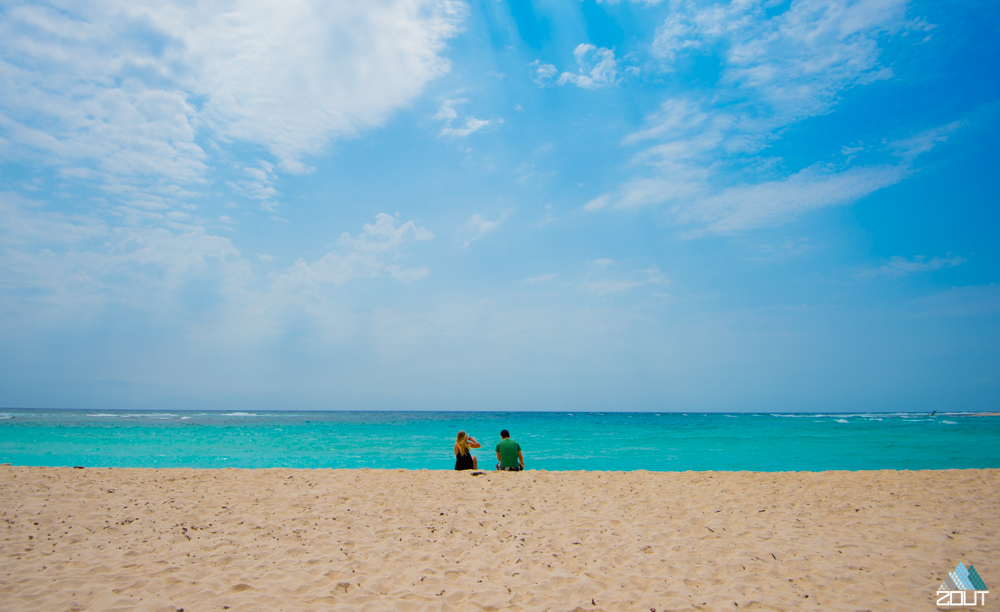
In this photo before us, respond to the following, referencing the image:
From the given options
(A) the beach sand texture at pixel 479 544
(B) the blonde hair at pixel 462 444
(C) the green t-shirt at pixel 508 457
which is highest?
(B) the blonde hair at pixel 462 444

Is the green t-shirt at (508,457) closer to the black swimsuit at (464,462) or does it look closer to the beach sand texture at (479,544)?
the black swimsuit at (464,462)

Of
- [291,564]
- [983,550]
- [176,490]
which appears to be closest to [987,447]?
[983,550]

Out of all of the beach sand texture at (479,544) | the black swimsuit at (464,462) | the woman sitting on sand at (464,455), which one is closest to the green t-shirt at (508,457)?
the woman sitting on sand at (464,455)

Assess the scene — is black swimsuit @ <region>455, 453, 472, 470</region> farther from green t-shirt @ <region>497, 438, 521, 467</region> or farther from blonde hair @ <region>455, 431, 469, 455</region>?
green t-shirt @ <region>497, 438, 521, 467</region>

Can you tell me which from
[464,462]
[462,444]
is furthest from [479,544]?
[462,444]

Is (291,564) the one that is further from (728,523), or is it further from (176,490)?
(728,523)

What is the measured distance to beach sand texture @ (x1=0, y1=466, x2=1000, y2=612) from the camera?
5.04 m

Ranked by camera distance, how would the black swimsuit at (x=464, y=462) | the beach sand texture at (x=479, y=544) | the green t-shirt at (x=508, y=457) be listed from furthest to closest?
1. the green t-shirt at (x=508, y=457)
2. the black swimsuit at (x=464, y=462)
3. the beach sand texture at (x=479, y=544)

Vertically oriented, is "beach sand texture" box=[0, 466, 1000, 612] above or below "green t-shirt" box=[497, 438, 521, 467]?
below

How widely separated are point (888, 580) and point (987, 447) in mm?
26773

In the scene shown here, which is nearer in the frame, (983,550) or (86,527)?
(983,550)

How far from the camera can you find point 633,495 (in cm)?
959

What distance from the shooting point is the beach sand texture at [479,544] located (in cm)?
504

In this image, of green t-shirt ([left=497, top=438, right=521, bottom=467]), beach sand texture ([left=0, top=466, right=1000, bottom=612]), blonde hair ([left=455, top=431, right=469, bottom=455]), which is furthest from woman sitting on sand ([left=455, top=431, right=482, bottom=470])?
beach sand texture ([left=0, top=466, right=1000, bottom=612])
